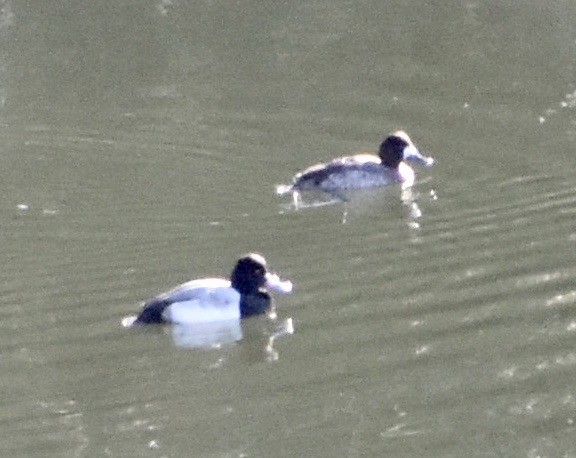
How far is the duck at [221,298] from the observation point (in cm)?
1184

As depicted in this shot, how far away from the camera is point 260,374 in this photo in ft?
35.7

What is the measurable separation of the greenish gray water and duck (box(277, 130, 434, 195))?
0.24 meters

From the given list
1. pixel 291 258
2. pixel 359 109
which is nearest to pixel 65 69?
pixel 359 109

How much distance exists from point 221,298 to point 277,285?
15.5 inches

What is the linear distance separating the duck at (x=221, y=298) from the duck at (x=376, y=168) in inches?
130

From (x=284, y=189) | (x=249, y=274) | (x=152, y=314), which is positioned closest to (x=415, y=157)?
(x=284, y=189)

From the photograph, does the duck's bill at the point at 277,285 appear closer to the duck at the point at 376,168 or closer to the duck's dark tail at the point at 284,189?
the duck's dark tail at the point at 284,189

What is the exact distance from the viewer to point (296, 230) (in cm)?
1398

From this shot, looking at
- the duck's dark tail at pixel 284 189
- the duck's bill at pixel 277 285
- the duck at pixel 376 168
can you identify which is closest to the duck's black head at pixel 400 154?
the duck at pixel 376 168

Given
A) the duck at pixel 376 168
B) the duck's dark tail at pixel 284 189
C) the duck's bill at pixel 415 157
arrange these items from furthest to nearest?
the duck's bill at pixel 415 157 → the duck at pixel 376 168 → the duck's dark tail at pixel 284 189

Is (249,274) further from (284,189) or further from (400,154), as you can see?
(400,154)

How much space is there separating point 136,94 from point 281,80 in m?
1.65

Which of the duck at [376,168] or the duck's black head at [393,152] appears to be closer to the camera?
the duck at [376,168]

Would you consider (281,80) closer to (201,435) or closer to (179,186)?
(179,186)
